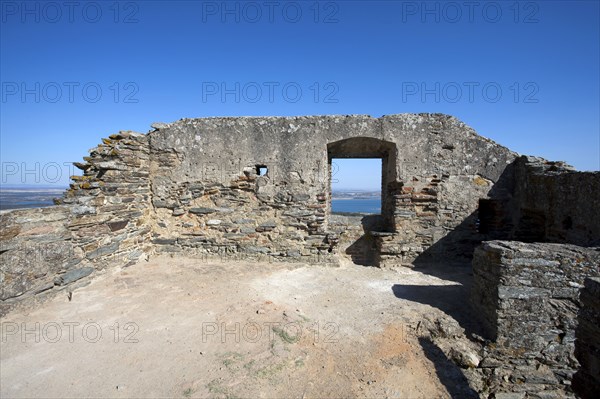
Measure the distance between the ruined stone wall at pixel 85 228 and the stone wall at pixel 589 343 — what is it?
252 inches

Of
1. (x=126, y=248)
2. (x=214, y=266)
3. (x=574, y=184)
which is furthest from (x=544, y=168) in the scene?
(x=126, y=248)

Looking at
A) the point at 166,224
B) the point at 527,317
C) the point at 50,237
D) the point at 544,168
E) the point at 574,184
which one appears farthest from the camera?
the point at 166,224

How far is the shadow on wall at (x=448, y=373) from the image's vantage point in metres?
3.38

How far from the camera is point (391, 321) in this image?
446cm

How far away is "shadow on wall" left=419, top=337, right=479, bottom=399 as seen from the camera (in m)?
3.38

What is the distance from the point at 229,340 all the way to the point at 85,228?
3546 mm

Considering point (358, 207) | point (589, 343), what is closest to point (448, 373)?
point (589, 343)

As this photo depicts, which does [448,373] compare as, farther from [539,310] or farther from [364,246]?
[364,246]

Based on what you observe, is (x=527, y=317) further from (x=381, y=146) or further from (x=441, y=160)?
(x=381, y=146)

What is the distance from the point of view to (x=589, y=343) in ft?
8.96

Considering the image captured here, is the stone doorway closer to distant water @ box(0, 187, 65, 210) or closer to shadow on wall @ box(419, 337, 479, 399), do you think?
shadow on wall @ box(419, 337, 479, 399)

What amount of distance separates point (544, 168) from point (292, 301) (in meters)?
5.48

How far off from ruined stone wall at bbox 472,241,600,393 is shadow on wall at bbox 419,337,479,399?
65 cm

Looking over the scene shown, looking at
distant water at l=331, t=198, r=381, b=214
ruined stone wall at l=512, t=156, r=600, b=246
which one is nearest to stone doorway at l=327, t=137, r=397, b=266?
distant water at l=331, t=198, r=381, b=214
